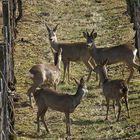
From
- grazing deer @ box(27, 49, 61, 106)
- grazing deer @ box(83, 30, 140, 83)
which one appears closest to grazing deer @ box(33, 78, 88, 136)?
grazing deer @ box(27, 49, 61, 106)

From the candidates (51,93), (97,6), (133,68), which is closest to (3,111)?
(51,93)

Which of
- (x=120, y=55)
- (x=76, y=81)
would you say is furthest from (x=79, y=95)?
(x=120, y=55)

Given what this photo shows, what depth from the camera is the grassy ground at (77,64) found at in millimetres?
15675

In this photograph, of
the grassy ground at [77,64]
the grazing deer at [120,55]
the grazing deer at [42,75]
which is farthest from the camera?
the grazing deer at [120,55]

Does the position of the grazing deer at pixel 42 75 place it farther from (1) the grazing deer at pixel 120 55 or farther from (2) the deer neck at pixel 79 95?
(2) the deer neck at pixel 79 95

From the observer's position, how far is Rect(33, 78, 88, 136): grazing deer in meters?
15.2

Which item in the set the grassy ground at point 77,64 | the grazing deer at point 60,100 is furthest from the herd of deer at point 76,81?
the grassy ground at point 77,64

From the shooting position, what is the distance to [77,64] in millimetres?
22641

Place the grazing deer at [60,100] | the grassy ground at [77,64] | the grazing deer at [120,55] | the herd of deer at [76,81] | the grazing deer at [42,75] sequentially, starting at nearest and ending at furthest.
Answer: the grazing deer at [60,100], the herd of deer at [76,81], the grassy ground at [77,64], the grazing deer at [42,75], the grazing deer at [120,55]

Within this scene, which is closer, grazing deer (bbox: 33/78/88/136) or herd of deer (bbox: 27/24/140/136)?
grazing deer (bbox: 33/78/88/136)

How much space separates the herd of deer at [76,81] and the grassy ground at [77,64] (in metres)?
0.43

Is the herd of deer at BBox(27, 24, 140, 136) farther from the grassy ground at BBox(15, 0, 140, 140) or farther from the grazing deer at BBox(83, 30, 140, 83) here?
the grassy ground at BBox(15, 0, 140, 140)

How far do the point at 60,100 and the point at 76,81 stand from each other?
26.0 inches

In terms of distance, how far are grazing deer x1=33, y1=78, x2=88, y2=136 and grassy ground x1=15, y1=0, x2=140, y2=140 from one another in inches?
20.6
